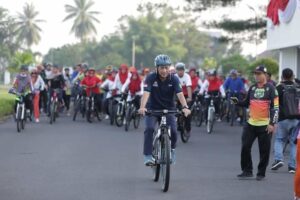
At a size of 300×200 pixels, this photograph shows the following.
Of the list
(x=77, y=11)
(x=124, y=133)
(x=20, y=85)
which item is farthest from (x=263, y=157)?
(x=77, y=11)

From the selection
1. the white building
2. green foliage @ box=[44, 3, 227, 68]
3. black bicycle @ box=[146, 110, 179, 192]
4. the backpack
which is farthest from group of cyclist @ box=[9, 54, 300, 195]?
green foliage @ box=[44, 3, 227, 68]

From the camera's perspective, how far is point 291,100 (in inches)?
491

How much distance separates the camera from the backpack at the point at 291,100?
490 inches

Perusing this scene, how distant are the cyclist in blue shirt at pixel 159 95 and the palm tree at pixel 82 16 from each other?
109916 mm

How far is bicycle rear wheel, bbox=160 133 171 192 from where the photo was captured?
9773 millimetres

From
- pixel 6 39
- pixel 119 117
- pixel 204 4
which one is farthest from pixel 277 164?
pixel 6 39

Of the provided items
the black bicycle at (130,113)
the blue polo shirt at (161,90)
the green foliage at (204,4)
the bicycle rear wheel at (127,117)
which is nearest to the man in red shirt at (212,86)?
the black bicycle at (130,113)

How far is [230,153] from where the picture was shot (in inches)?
608

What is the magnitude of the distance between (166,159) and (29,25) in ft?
357

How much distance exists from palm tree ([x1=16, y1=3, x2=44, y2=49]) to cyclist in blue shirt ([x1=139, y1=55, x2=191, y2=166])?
10527cm

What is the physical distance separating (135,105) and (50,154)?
22.4ft

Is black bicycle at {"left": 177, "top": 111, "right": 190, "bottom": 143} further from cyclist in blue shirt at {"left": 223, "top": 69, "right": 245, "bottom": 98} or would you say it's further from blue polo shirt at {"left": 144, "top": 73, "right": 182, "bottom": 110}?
cyclist in blue shirt at {"left": 223, "top": 69, "right": 245, "bottom": 98}

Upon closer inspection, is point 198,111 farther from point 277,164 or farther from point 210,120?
point 277,164

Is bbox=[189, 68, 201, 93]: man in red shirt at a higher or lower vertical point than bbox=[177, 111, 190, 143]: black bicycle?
higher
